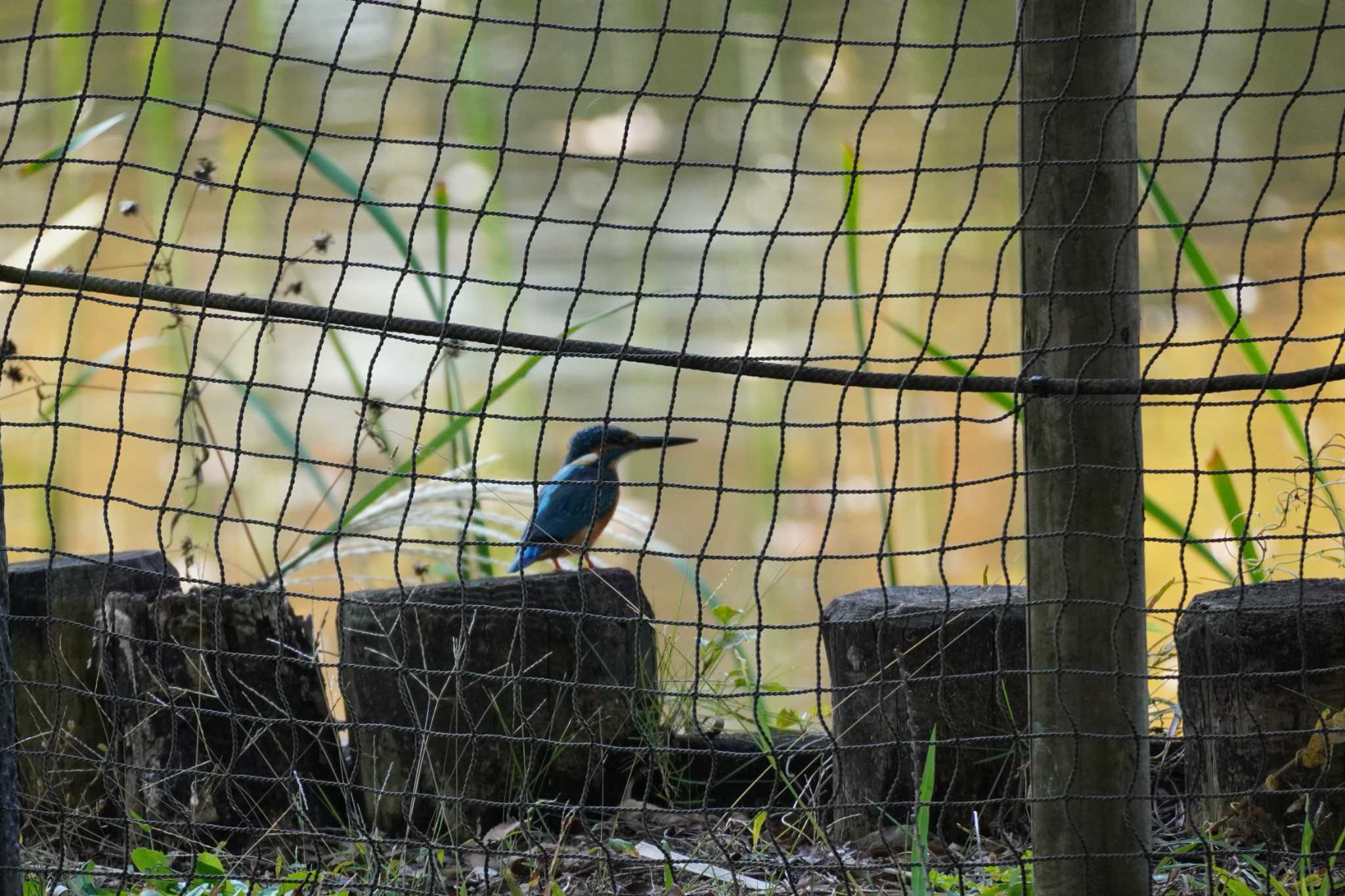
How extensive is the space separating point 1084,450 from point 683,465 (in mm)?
2956

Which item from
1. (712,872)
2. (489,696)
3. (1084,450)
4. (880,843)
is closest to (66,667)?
(489,696)

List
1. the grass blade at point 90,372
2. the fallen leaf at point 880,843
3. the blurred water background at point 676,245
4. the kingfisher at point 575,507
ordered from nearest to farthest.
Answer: the grass blade at point 90,372 → the fallen leaf at point 880,843 → the kingfisher at point 575,507 → the blurred water background at point 676,245

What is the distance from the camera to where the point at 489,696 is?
2586mm

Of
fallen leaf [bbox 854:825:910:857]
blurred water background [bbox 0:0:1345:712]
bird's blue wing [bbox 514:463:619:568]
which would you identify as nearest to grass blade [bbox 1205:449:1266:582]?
fallen leaf [bbox 854:825:910:857]

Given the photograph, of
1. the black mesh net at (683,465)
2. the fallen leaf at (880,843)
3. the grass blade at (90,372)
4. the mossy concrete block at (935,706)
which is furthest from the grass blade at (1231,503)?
the grass blade at (90,372)

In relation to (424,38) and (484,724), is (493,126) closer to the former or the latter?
(424,38)

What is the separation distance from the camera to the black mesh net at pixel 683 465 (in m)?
1.84

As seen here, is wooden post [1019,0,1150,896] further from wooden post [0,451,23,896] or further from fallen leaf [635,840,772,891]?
wooden post [0,451,23,896]

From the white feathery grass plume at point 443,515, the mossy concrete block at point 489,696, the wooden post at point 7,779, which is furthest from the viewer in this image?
the white feathery grass plume at point 443,515

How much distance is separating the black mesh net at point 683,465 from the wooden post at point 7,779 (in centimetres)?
1

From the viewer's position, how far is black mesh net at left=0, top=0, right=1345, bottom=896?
1.84m

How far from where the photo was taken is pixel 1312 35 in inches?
164

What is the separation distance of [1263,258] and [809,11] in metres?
1.80

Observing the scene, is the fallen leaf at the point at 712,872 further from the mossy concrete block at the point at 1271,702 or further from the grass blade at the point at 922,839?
the mossy concrete block at the point at 1271,702
